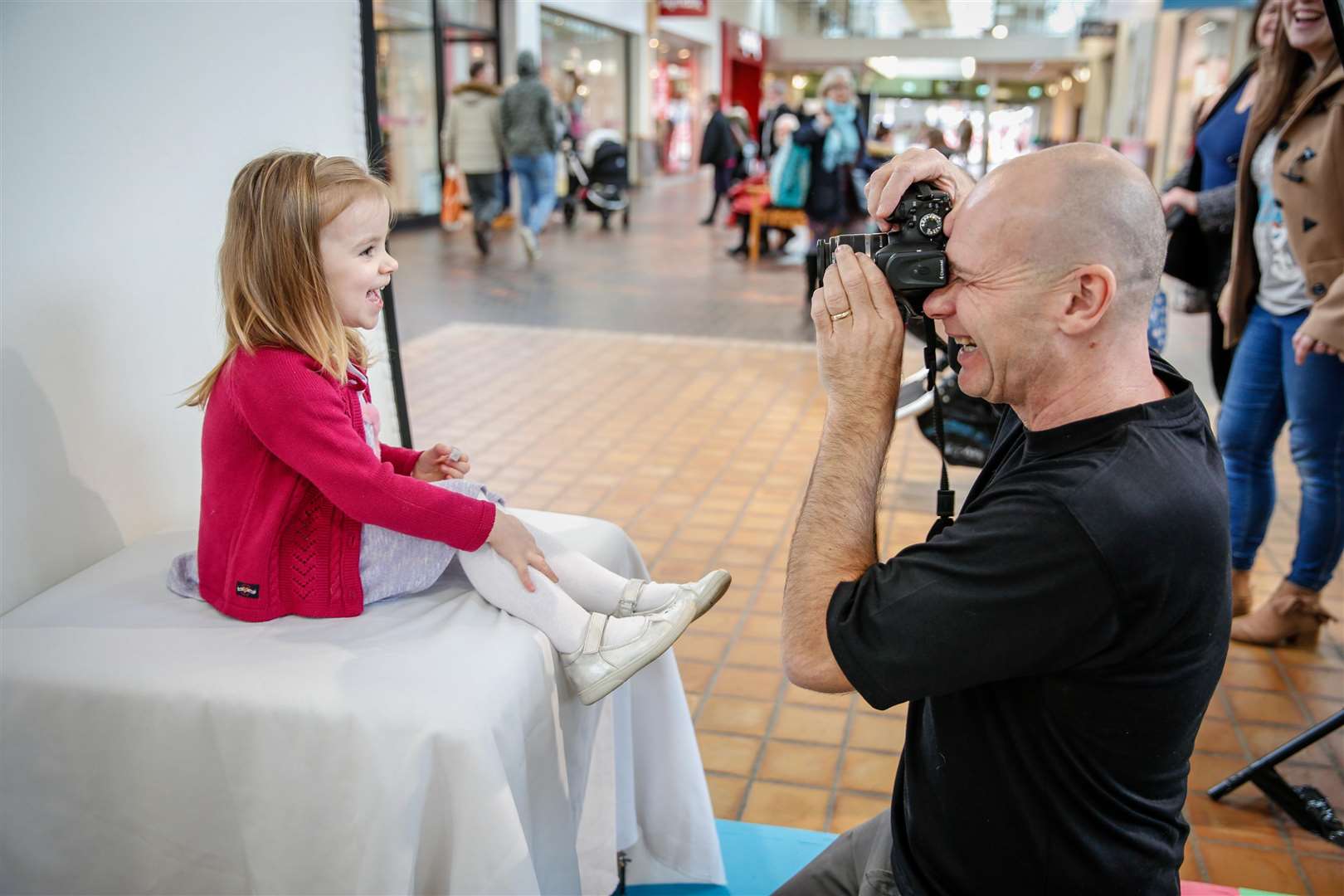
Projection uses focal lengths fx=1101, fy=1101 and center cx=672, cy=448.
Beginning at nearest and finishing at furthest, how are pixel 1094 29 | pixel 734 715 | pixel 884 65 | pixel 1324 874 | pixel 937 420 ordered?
pixel 937 420 < pixel 1324 874 < pixel 734 715 < pixel 1094 29 < pixel 884 65

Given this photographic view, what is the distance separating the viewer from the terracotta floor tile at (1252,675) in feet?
9.27

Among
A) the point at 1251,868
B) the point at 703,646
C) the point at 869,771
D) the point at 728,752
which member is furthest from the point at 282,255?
the point at 1251,868

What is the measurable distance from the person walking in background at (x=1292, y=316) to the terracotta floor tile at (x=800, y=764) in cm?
135

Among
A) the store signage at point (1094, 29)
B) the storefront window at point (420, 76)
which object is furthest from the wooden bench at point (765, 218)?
the store signage at point (1094, 29)

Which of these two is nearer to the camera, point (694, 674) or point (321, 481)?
point (321, 481)

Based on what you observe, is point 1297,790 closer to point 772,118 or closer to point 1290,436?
point 1290,436

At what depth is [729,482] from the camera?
4258mm

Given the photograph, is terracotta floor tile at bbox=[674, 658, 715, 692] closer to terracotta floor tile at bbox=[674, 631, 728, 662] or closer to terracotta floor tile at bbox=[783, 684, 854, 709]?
terracotta floor tile at bbox=[674, 631, 728, 662]

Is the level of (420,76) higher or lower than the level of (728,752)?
higher

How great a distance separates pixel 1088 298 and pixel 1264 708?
2.04 meters

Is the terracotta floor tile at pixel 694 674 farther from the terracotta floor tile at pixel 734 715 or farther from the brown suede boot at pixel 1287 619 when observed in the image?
the brown suede boot at pixel 1287 619

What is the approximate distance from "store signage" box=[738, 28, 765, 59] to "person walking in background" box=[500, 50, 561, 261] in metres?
18.1

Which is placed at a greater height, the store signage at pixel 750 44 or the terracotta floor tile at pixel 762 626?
the store signage at pixel 750 44

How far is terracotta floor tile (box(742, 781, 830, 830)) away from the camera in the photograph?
2289 mm
